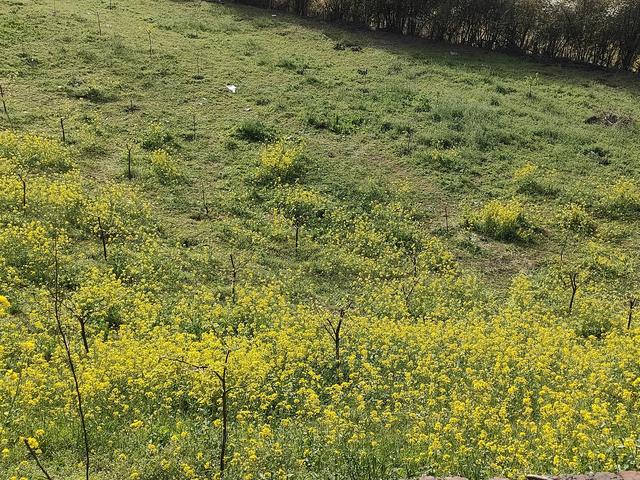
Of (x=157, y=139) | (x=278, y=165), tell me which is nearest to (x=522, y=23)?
(x=278, y=165)

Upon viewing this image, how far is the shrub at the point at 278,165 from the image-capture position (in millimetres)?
13789

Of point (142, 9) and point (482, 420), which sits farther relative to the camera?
point (142, 9)

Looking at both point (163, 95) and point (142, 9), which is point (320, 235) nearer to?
point (163, 95)

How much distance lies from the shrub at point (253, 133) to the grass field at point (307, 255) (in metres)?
0.05

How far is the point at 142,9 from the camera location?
2356 centimetres

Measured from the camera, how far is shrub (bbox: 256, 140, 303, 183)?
13789 mm

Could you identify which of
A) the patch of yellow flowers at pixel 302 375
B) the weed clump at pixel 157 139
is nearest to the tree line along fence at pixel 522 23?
the weed clump at pixel 157 139

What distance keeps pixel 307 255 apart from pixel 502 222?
4238 millimetres

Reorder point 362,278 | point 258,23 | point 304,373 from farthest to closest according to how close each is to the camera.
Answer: point 258,23 < point 362,278 < point 304,373

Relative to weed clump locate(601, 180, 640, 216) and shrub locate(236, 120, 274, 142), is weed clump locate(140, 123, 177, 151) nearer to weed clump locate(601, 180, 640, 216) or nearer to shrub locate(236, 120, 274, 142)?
shrub locate(236, 120, 274, 142)

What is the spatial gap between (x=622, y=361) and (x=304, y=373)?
434cm

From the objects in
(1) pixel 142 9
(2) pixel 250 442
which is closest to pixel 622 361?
(2) pixel 250 442

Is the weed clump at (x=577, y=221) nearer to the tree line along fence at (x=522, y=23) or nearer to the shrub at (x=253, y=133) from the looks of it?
the shrub at (x=253, y=133)

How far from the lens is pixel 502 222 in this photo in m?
12.7
